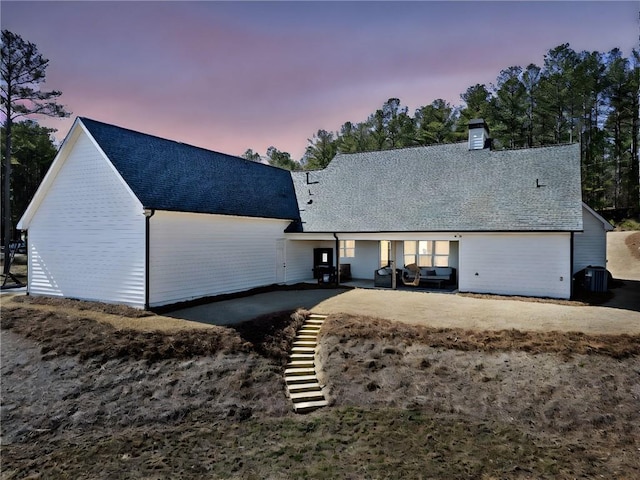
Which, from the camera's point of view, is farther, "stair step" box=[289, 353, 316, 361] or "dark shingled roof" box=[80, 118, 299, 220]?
"dark shingled roof" box=[80, 118, 299, 220]

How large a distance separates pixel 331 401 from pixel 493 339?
15.1 ft

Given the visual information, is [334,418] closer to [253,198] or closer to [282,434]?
[282,434]

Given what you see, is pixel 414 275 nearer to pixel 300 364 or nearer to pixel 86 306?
pixel 300 364

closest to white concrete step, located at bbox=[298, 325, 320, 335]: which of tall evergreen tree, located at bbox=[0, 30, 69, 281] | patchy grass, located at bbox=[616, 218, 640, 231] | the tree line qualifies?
tall evergreen tree, located at bbox=[0, 30, 69, 281]

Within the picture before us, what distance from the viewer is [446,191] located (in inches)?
707

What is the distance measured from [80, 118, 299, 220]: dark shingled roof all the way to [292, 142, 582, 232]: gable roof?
232 cm

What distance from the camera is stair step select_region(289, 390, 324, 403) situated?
8281 millimetres

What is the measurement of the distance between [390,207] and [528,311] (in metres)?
7.99

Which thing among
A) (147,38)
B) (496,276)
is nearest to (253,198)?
(147,38)

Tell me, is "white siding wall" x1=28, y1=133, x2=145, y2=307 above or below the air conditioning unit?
above

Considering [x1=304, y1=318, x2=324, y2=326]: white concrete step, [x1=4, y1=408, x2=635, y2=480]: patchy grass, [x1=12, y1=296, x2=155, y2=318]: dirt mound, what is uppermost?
[x1=12, y1=296, x2=155, y2=318]: dirt mound

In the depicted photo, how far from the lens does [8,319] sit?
12.1 meters

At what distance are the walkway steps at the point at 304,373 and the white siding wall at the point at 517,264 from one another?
776cm

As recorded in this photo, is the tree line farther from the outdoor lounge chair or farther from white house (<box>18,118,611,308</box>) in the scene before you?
the outdoor lounge chair
